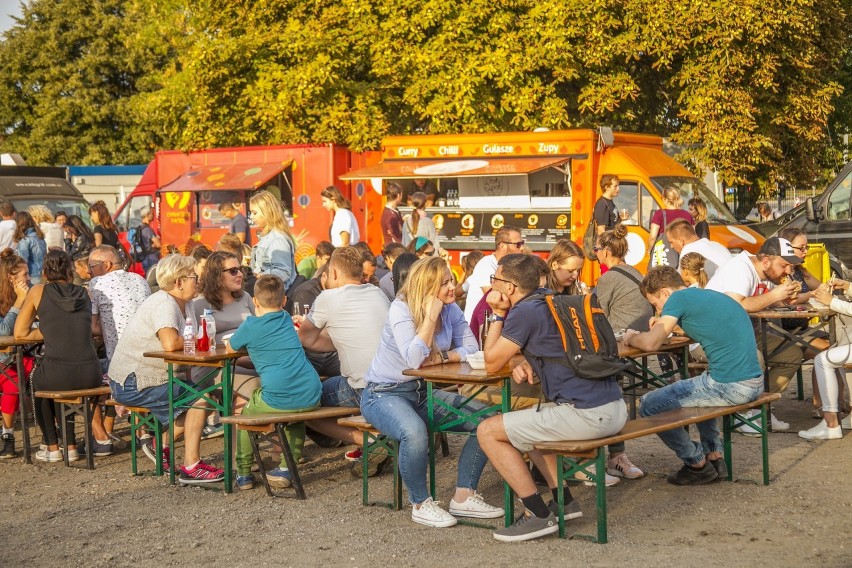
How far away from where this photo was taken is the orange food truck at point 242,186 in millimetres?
21141

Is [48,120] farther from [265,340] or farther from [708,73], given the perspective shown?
[265,340]

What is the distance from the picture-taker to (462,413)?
6.99 metres

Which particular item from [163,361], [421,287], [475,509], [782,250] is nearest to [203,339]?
[163,361]

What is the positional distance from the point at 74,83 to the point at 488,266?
37654 millimetres

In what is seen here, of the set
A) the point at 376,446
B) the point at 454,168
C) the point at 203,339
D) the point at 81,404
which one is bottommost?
the point at 376,446

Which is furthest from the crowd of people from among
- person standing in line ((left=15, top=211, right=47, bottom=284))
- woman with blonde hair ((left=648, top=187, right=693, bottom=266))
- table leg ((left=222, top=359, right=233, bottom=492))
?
person standing in line ((left=15, top=211, right=47, bottom=284))

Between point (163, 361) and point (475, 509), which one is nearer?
point (475, 509)

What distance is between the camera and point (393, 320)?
7.10 m

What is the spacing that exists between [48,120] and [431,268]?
131 ft

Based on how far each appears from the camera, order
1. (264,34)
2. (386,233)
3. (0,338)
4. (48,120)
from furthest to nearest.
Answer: (48,120) → (264,34) → (386,233) → (0,338)

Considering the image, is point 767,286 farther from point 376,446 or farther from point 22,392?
point 22,392

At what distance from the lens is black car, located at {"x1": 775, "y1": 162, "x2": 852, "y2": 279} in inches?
690

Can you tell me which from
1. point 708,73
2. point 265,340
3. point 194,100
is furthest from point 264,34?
point 265,340

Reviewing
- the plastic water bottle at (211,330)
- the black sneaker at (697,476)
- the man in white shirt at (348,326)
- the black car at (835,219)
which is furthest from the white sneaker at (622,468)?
the black car at (835,219)
